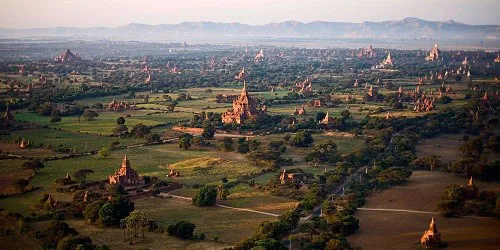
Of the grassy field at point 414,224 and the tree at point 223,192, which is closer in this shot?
the grassy field at point 414,224

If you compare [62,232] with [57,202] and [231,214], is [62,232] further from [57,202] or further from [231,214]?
[231,214]

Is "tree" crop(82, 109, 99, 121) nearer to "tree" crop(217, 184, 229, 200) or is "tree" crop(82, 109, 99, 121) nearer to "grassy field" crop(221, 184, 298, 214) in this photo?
"grassy field" crop(221, 184, 298, 214)

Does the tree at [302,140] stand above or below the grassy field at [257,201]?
above

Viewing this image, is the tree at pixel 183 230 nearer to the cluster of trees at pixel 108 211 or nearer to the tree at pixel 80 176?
the cluster of trees at pixel 108 211

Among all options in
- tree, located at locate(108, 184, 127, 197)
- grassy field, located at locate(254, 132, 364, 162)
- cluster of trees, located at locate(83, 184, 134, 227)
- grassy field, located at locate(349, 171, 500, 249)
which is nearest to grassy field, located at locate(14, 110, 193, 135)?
grassy field, located at locate(254, 132, 364, 162)

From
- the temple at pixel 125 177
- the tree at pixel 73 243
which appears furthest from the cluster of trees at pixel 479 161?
the tree at pixel 73 243

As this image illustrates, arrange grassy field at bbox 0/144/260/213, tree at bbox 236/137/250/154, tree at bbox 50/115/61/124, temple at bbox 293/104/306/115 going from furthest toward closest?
1. temple at bbox 293/104/306/115
2. tree at bbox 50/115/61/124
3. tree at bbox 236/137/250/154
4. grassy field at bbox 0/144/260/213

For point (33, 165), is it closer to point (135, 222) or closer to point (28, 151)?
point (28, 151)

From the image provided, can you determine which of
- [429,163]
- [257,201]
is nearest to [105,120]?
[257,201]
